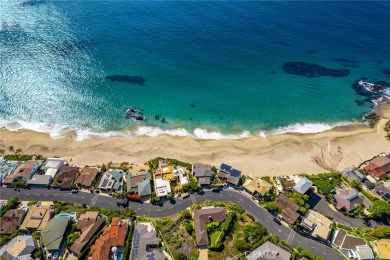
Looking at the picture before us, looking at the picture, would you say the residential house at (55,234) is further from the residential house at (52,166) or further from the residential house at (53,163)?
the residential house at (53,163)

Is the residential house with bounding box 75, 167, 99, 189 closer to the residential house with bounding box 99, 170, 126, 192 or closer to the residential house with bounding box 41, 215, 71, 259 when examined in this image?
the residential house with bounding box 99, 170, 126, 192

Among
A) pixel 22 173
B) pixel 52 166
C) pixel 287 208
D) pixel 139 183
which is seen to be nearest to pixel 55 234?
pixel 139 183

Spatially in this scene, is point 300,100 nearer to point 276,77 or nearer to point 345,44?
point 276,77

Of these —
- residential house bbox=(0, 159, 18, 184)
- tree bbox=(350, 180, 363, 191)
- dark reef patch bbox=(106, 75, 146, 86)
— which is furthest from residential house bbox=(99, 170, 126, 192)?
tree bbox=(350, 180, 363, 191)

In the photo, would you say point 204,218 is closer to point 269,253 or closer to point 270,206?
point 269,253

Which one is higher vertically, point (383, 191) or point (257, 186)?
point (383, 191)

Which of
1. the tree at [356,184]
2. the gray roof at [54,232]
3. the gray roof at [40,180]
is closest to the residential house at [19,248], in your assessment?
the gray roof at [54,232]

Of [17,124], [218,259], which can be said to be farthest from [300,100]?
[17,124]
